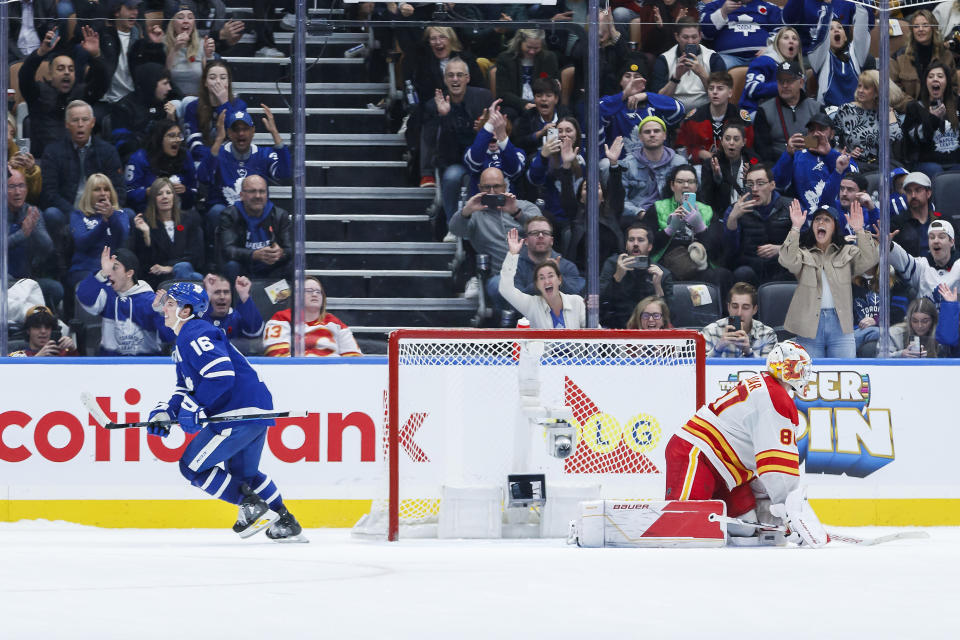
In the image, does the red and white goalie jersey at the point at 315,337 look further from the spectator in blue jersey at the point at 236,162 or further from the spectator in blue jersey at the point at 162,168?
the spectator in blue jersey at the point at 162,168

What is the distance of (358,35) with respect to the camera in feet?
25.1

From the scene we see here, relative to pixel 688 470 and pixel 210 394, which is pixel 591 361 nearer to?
pixel 688 470

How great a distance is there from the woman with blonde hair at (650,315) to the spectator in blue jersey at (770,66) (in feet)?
4.56

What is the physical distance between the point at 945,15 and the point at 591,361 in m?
3.40

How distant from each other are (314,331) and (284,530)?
1.59 m

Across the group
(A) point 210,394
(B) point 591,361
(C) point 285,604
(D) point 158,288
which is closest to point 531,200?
(B) point 591,361

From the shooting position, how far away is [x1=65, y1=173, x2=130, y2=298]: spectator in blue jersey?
23.9 ft

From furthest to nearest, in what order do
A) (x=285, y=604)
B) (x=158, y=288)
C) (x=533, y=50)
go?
(x=533, y=50), (x=158, y=288), (x=285, y=604)

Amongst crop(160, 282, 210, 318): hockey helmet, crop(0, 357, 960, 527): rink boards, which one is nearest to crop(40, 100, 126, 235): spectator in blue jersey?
crop(0, 357, 960, 527): rink boards

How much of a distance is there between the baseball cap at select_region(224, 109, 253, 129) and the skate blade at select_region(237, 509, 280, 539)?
253 cm

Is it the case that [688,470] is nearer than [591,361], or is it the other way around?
[688,470]

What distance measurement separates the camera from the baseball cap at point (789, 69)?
817cm

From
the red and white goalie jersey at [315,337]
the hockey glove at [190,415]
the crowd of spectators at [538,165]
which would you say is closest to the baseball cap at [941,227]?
the crowd of spectators at [538,165]

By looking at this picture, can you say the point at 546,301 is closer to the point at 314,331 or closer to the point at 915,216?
the point at 314,331
